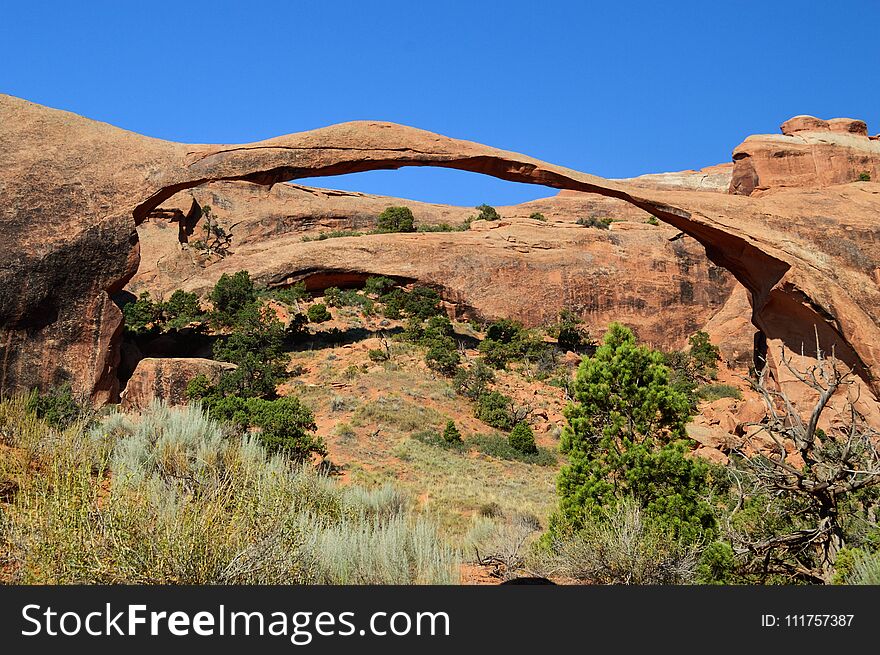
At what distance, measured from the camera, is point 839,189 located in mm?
16547

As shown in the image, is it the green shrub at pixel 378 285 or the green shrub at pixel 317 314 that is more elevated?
the green shrub at pixel 378 285

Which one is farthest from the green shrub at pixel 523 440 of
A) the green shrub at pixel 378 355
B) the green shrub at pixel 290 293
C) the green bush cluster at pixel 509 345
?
the green shrub at pixel 290 293

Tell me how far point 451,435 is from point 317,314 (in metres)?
10.9

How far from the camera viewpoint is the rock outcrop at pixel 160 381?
16.8 m

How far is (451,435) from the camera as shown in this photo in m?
18.5

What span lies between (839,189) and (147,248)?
31.6 meters

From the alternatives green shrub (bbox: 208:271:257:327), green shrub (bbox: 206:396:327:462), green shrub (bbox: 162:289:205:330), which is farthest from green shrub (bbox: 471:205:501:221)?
green shrub (bbox: 206:396:327:462)

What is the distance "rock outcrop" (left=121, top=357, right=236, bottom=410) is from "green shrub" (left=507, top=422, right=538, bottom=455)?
7.97m

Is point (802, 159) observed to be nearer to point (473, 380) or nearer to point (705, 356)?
point (705, 356)

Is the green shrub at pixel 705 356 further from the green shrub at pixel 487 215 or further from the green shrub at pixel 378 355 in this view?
the green shrub at pixel 487 215

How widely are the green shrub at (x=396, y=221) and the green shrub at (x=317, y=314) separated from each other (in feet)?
34.2

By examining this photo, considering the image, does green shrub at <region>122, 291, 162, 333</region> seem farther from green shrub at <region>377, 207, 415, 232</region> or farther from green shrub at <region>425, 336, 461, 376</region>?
green shrub at <region>377, 207, 415, 232</region>

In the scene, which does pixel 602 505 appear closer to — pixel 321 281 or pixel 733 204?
pixel 733 204

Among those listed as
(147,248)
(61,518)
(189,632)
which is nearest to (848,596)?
(189,632)
